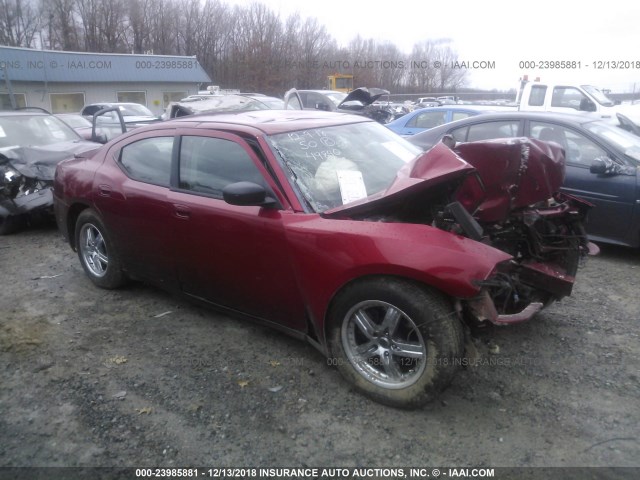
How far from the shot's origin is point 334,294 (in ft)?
9.51

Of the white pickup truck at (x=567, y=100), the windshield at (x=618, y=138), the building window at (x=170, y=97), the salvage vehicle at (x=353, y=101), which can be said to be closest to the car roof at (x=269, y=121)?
the salvage vehicle at (x=353, y=101)

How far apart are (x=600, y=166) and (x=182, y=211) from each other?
159 inches

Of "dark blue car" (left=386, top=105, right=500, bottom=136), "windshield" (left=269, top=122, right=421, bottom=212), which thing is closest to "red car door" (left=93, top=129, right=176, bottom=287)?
"windshield" (left=269, top=122, right=421, bottom=212)

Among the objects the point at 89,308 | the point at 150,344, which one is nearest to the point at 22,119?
the point at 89,308

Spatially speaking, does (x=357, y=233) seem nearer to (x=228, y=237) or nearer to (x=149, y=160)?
(x=228, y=237)

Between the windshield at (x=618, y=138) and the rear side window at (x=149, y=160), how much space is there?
169 inches

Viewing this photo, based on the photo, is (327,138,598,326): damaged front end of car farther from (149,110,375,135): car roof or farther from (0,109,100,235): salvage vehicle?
(0,109,100,235): salvage vehicle

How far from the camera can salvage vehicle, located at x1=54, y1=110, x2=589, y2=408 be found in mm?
2646

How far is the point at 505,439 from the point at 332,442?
2.88 feet

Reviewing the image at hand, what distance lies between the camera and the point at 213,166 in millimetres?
3529

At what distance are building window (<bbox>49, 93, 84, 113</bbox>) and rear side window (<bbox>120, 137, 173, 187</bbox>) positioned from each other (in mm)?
28899

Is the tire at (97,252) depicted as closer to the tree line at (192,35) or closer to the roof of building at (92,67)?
the roof of building at (92,67)

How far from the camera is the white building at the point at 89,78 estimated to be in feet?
87.6

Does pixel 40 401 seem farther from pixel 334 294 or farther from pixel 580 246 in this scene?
pixel 580 246
